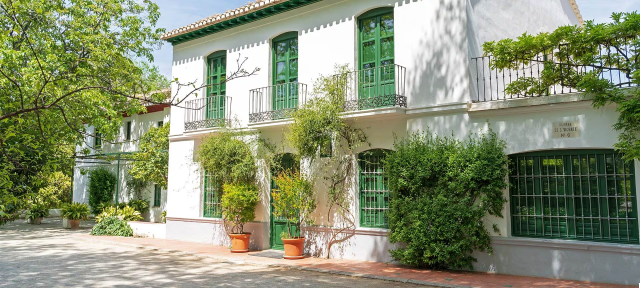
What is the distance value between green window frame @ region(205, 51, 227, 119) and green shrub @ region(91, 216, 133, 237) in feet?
18.3

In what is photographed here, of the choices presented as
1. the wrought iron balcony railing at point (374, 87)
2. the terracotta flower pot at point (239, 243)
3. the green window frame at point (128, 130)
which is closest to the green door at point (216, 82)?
the terracotta flower pot at point (239, 243)

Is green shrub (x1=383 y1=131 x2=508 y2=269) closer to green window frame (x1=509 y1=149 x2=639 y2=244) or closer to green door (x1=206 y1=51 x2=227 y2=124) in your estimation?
green window frame (x1=509 y1=149 x2=639 y2=244)

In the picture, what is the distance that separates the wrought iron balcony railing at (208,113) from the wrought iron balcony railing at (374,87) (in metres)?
4.49

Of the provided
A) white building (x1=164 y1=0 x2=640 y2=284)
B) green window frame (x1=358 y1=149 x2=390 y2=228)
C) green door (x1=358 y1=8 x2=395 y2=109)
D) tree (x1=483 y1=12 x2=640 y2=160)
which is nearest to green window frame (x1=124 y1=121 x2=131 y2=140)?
white building (x1=164 y1=0 x2=640 y2=284)

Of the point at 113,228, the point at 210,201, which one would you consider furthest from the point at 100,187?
the point at 210,201

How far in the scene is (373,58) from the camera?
1167 cm

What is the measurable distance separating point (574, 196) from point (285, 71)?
26.1ft

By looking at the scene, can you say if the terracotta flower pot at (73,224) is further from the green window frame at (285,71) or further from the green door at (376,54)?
the green door at (376,54)

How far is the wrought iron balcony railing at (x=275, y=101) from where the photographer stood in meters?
12.6

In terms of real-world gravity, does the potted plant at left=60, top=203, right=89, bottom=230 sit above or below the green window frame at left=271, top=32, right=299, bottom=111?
below

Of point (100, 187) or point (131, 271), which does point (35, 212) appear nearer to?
point (100, 187)

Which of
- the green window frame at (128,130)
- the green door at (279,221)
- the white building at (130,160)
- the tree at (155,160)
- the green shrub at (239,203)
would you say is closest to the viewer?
the green shrub at (239,203)

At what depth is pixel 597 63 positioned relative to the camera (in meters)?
8.70

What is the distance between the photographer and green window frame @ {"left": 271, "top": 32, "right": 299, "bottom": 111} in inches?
510
